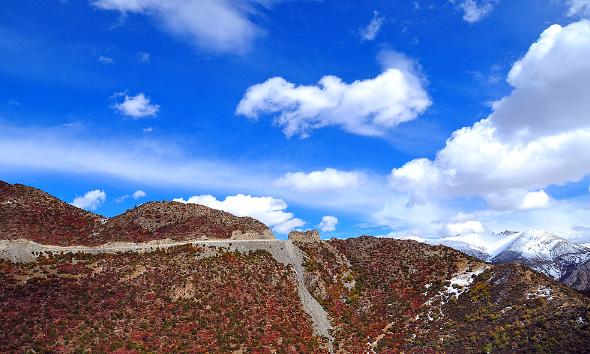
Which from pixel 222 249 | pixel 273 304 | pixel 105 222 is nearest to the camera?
pixel 273 304

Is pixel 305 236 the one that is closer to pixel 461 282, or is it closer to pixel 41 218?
pixel 461 282

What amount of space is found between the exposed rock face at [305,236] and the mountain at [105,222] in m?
4.07

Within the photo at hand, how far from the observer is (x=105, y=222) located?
256 feet

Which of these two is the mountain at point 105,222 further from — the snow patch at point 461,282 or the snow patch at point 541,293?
the snow patch at point 541,293

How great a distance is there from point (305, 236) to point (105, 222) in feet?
119

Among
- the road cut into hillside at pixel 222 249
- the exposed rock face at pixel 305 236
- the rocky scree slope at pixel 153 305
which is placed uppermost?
the exposed rock face at pixel 305 236

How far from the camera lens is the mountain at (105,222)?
70.6 m

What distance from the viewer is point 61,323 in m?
46.9

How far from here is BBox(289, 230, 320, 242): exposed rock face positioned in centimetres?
8212

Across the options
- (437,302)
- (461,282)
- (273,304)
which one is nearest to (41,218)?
(273,304)

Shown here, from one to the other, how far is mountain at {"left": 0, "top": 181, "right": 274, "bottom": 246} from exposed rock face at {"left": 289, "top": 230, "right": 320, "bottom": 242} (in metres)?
4.07

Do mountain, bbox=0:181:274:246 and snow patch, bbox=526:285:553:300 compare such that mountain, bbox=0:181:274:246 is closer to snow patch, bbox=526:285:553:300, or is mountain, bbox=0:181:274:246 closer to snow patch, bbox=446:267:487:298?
snow patch, bbox=446:267:487:298

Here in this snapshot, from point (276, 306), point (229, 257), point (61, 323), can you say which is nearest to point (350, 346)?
point (276, 306)

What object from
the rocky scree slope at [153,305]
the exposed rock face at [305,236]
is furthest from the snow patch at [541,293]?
the exposed rock face at [305,236]
